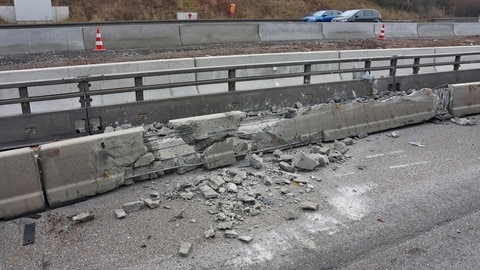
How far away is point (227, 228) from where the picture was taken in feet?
16.1

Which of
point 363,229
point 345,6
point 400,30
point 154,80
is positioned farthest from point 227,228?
point 345,6

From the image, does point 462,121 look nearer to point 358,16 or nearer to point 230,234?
point 230,234

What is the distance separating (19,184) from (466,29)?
38.2 m

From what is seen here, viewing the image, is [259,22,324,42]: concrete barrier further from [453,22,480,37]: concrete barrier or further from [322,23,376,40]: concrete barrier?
[453,22,480,37]: concrete barrier

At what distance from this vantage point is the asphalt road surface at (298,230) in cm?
427

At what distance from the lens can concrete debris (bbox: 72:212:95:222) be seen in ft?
16.6

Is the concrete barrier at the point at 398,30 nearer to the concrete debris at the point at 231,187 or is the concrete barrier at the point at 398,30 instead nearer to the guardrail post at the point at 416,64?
the guardrail post at the point at 416,64

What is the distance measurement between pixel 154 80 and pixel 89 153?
6.43 m

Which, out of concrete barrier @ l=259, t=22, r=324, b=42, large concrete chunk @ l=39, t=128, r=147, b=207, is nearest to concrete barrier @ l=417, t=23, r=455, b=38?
concrete barrier @ l=259, t=22, r=324, b=42

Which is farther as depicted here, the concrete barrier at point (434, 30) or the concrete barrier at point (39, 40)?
the concrete barrier at point (434, 30)

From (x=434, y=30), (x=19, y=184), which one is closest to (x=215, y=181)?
(x=19, y=184)

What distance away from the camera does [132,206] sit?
17.5 ft

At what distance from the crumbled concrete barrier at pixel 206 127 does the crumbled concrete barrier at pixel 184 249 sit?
2.35 metres

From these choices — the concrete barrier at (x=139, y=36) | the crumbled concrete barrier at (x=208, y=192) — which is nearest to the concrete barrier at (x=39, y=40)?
the concrete barrier at (x=139, y=36)
